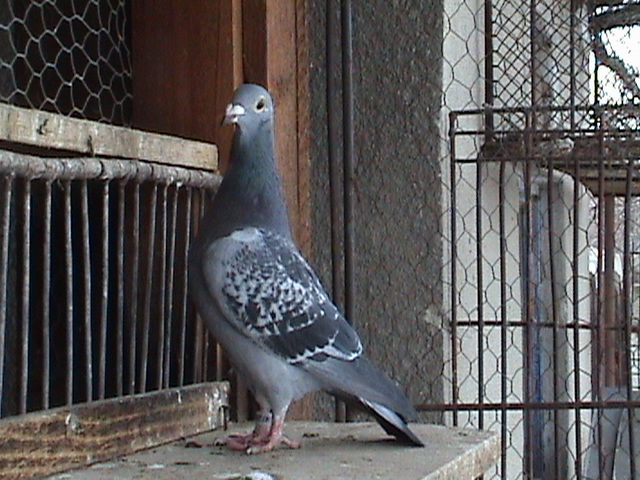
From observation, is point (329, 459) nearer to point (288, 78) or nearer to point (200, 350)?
point (200, 350)

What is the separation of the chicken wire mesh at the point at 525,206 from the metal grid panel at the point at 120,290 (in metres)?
0.69

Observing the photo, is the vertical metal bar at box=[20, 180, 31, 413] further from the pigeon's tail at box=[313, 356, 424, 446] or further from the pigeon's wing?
the pigeon's tail at box=[313, 356, 424, 446]

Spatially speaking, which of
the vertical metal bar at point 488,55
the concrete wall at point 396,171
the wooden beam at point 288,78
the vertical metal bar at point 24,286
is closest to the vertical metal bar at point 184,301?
the wooden beam at point 288,78

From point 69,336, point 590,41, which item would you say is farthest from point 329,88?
point 590,41

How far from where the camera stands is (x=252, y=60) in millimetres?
1518

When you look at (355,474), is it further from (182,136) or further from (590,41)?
(590,41)

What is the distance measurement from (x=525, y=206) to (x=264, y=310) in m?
1.62

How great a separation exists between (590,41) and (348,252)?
1.89 meters

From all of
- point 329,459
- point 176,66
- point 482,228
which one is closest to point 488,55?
point 482,228

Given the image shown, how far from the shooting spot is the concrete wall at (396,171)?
1888 millimetres

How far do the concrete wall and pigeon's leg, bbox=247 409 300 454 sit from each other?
65cm

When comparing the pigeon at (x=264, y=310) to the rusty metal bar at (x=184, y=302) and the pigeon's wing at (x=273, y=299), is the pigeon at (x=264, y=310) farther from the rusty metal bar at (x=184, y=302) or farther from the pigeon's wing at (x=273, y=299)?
the rusty metal bar at (x=184, y=302)

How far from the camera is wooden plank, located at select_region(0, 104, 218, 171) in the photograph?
111cm

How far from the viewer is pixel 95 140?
1223mm
